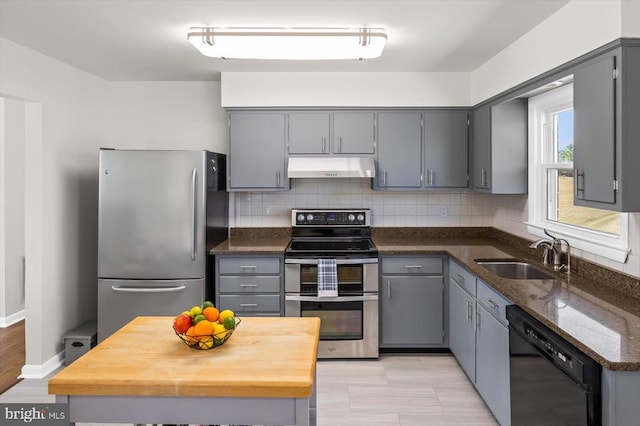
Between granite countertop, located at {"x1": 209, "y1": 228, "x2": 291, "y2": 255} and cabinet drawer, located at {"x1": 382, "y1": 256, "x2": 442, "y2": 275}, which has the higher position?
granite countertop, located at {"x1": 209, "y1": 228, "x2": 291, "y2": 255}

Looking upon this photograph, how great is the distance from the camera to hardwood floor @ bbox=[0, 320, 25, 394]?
3.51 meters

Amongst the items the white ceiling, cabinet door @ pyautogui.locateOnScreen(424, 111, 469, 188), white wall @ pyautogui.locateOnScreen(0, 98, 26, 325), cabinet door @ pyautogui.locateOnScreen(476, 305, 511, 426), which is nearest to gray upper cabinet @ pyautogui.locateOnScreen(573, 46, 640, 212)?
the white ceiling

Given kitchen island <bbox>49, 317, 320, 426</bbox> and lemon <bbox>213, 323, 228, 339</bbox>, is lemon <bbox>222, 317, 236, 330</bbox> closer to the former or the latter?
lemon <bbox>213, 323, 228, 339</bbox>

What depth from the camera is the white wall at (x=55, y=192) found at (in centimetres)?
353

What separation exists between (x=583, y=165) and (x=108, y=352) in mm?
2326

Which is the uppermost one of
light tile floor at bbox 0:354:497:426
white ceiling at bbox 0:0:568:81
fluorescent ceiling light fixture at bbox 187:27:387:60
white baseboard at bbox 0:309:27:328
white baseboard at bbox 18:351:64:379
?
white ceiling at bbox 0:0:568:81

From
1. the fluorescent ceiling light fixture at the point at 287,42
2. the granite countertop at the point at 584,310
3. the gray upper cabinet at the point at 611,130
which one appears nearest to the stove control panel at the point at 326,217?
the granite countertop at the point at 584,310

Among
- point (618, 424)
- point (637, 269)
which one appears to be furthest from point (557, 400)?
point (637, 269)

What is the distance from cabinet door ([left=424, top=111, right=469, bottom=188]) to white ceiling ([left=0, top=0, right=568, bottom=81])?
521mm

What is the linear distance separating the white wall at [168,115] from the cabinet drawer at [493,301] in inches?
108

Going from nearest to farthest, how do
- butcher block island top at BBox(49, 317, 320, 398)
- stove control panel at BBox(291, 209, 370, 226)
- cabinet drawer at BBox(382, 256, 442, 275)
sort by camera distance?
butcher block island top at BBox(49, 317, 320, 398) → cabinet drawer at BBox(382, 256, 442, 275) → stove control panel at BBox(291, 209, 370, 226)

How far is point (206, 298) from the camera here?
377cm

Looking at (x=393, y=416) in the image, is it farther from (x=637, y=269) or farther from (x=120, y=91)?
(x=120, y=91)

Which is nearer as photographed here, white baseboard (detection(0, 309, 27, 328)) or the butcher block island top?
the butcher block island top
